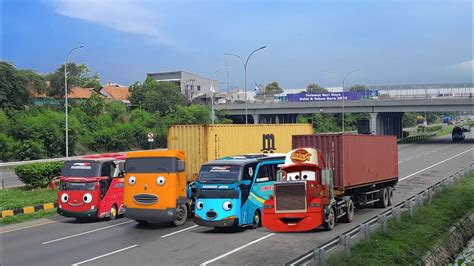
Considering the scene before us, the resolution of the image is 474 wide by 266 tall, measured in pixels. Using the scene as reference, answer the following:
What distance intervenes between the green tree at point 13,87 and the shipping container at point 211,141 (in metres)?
41.0

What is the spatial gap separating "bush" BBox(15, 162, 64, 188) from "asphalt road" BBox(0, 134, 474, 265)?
6.27 metres

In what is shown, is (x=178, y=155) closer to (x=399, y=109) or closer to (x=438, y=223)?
(x=438, y=223)

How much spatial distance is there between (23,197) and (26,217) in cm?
356

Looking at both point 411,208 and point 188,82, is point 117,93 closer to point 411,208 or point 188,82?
point 188,82

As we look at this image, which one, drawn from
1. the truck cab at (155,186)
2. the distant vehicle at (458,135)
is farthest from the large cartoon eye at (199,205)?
the distant vehicle at (458,135)

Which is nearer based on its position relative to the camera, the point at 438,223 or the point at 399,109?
the point at 438,223

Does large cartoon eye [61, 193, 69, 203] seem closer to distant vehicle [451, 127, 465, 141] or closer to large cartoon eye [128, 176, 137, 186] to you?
large cartoon eye [128, 176, 137, 186]

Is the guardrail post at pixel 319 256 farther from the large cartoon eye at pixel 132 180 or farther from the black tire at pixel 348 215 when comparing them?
the large cartoon eye at pixel 132 180

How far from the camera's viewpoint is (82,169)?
1891cm

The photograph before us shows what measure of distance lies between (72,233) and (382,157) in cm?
1257

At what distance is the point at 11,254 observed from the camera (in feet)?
45.1

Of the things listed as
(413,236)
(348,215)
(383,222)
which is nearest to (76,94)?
(348,215)

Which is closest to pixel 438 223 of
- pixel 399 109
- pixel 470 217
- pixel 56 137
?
pixel 470 217

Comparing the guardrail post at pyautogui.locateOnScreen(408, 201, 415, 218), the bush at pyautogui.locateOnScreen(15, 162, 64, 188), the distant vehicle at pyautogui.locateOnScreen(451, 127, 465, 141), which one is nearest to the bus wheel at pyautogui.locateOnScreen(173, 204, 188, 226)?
the guardrail post at pyautogui.locateOnScreen(408, 201, 415, 218)
